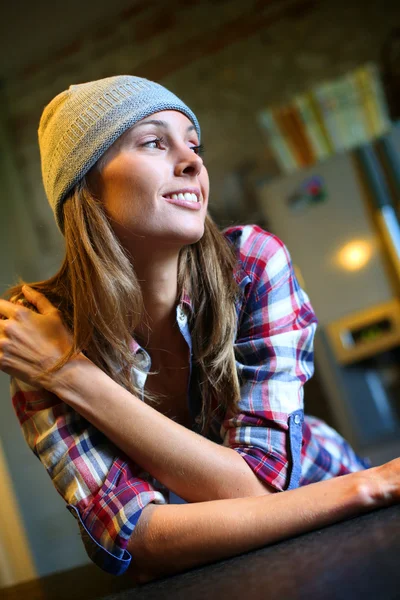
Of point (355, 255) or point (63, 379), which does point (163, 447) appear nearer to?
point (63, 379)

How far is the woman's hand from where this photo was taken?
959mm

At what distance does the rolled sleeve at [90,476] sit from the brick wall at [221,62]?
2.80m

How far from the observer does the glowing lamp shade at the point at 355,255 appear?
9.82 feet

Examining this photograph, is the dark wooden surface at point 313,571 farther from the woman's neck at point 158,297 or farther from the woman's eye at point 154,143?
the woman's eye at point 154,143

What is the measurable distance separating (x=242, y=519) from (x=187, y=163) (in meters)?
0.52

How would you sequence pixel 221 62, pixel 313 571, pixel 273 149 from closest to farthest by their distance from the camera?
pixel 313 571
pixel 273 149
pixel 221 62

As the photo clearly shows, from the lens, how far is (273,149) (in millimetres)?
3508

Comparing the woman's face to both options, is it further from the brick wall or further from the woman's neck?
the brick wall

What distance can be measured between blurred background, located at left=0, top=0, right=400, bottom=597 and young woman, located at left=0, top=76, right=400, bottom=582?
1783mm

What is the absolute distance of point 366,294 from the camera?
298cm

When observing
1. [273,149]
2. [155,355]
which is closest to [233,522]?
[155,355]

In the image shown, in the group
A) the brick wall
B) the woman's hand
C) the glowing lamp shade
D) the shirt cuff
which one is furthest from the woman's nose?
the brick wall

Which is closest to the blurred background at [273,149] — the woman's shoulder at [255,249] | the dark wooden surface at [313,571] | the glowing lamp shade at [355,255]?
the glowing lamp shade at [355,255]

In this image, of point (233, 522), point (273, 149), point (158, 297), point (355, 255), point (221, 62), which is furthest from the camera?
point (221, 62)
